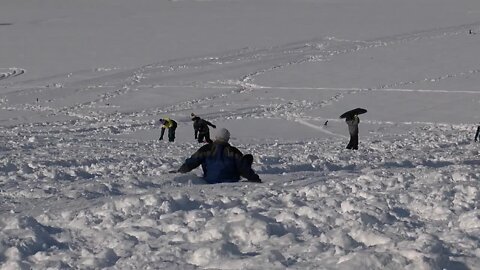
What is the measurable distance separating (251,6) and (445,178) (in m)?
74.2

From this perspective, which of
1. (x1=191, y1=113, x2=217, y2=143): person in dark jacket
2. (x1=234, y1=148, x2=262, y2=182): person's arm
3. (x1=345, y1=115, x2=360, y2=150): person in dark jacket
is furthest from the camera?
(x1=191, y1=113, x2=217, y2=143): person in dark jacket

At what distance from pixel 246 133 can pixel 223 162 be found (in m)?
15.2

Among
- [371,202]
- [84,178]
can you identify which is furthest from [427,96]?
[371,202]

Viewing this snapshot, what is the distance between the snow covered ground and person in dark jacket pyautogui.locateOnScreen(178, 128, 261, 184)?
9.2 inches

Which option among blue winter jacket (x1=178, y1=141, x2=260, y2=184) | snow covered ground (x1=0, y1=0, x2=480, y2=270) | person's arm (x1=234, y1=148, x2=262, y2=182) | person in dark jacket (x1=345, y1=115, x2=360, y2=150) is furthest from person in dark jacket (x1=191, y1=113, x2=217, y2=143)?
person's arm (x1=234, y1=148, x2=262, y2=182)

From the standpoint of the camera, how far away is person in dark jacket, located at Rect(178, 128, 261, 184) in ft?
31.1

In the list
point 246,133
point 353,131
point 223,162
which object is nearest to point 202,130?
point 246,133

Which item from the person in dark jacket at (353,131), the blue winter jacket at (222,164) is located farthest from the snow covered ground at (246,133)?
the person in dark jacket at (353,131)

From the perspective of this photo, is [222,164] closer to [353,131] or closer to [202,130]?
[353,131]

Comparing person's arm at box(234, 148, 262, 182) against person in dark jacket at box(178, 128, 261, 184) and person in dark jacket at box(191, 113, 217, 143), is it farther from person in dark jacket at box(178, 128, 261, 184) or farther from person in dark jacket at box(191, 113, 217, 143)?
person in dark jacket at box(191, 113, 217, 143)

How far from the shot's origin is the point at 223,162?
9.53m

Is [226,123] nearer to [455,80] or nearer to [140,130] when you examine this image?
[140,130]

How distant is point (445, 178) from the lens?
877 centimetres

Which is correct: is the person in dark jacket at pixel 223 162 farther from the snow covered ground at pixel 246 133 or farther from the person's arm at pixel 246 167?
the snow covered ground at pixel 246 133
